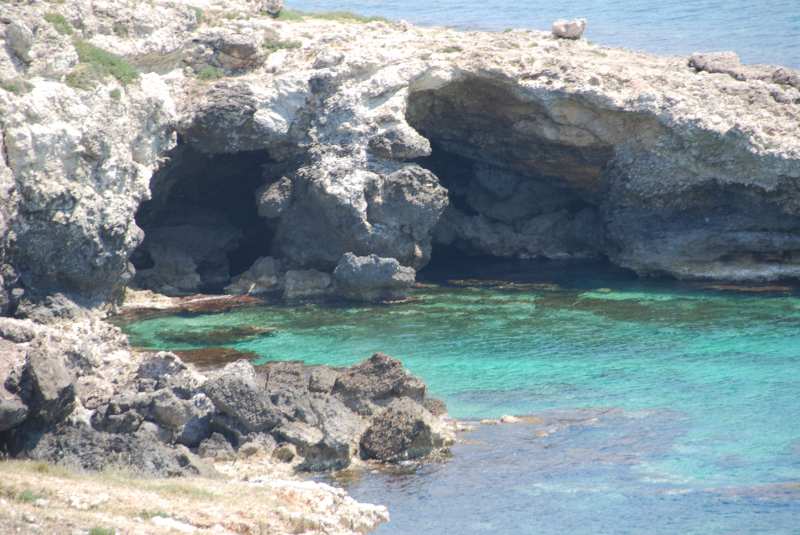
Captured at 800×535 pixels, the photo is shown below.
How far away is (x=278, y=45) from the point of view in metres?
46.4

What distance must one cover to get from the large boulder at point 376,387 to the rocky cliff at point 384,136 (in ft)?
36.2

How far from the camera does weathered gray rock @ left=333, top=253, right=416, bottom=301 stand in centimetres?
4334

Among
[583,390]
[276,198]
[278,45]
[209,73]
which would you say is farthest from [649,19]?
[583,390]

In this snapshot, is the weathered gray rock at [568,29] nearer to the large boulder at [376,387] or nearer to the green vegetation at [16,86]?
the green vegetation at [16,86]

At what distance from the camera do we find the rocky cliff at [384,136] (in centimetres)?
4322

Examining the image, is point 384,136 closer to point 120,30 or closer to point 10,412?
point 120,30

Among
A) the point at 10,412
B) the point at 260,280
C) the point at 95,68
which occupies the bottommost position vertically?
the point at 260,280

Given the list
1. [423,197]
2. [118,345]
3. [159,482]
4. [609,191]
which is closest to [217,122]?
[423,197]

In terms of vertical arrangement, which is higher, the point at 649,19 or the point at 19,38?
the point at 649,19

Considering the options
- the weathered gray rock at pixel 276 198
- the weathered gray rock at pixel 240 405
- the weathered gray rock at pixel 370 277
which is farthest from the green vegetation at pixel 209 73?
the weathered gray rock at pixel 240 405

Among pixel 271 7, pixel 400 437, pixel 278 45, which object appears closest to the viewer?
pixel 400 437

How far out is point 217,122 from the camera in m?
43.0

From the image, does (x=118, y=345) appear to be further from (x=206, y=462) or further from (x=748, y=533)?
(x=748, y=533)

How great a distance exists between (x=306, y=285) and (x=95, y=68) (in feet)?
33.7
